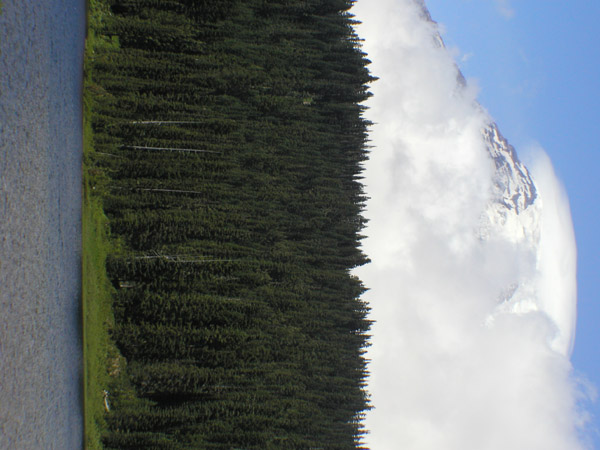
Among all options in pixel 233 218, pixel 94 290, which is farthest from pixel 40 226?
pixel 233 218

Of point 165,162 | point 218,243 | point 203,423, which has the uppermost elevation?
point 165,162

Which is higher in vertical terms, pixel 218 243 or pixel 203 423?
pixel 218 243

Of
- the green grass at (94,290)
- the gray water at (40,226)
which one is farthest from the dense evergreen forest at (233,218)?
the gray water at (40,226)

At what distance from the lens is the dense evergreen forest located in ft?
122

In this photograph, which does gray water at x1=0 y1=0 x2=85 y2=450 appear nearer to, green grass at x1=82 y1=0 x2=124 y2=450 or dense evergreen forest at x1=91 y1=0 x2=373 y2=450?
green grass at x1=82 y1=0 x2=124 y2=450

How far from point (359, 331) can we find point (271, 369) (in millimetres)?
9362

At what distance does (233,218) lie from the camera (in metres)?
41.2

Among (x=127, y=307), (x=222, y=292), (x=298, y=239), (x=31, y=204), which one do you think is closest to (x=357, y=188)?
(x=298, y=239)

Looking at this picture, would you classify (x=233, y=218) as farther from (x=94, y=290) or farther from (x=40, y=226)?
(x=40, y=226)

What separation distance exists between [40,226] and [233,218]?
17521 mm

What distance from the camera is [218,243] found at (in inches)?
1592

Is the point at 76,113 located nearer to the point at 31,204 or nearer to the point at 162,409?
the point at 31,204

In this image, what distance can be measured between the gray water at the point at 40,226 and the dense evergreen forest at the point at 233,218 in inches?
230

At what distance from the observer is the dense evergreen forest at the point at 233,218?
37.3 meters
